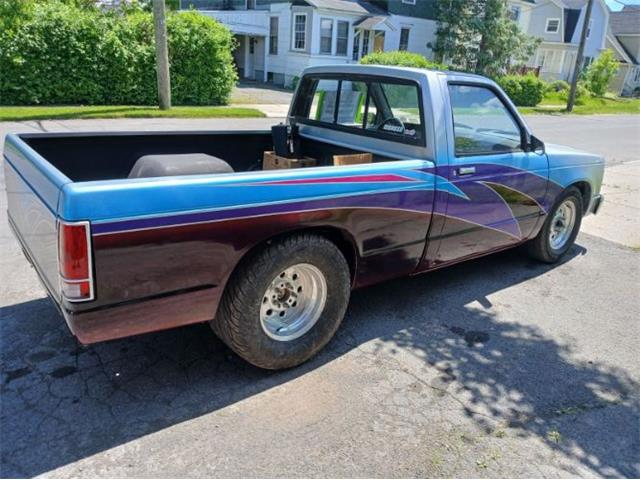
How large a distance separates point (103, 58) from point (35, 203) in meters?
15.0

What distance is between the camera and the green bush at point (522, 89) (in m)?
28.8

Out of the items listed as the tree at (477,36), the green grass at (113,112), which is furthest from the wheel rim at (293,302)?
the tree at (477,36)

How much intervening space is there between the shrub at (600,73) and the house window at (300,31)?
23.7 m

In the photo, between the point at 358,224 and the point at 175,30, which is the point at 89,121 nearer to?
the point at 175,30

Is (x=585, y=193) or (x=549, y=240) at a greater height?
(x=585, y=193)

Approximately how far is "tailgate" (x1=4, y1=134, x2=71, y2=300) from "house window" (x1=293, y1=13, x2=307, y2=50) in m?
25.4

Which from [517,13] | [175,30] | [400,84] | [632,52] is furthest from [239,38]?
[632,52]

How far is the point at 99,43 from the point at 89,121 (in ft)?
12.3

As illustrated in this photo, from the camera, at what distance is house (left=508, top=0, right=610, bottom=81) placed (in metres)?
44.6

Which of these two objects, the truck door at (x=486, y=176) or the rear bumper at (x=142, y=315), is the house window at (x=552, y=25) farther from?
the rear bumper at (x=142, y=315)

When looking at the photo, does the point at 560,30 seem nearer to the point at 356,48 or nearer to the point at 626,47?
the point at 626,47

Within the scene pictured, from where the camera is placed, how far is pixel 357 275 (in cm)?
371

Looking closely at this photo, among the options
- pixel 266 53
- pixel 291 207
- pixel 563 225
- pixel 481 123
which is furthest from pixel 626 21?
pixel 291 207

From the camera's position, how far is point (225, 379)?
3340mm
